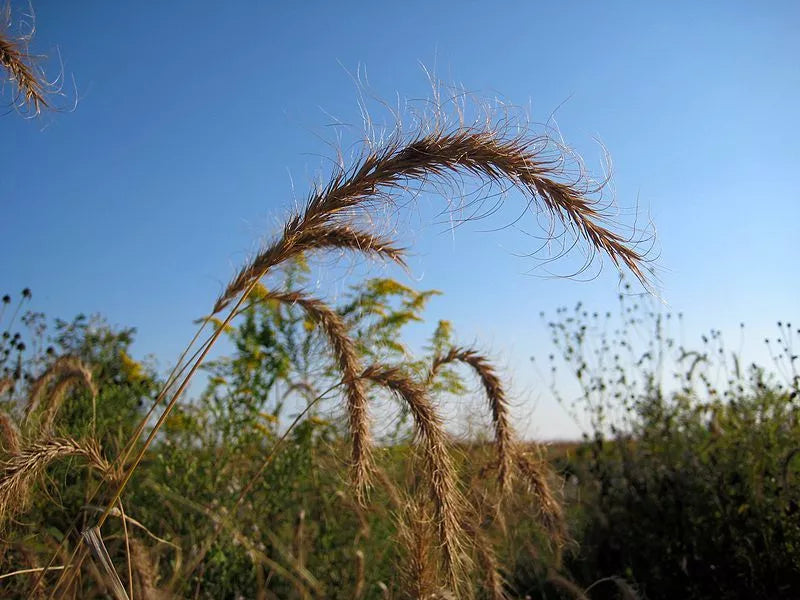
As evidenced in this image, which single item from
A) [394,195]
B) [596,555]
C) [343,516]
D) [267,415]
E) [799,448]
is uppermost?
[394,195]

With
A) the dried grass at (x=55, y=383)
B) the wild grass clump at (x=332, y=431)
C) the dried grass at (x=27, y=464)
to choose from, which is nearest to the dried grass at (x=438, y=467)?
the wild grass clump at (x=332, y=431)

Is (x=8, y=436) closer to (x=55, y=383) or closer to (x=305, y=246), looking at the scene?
(x=55, y=383)

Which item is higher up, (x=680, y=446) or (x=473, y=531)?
(x=680, y=446)

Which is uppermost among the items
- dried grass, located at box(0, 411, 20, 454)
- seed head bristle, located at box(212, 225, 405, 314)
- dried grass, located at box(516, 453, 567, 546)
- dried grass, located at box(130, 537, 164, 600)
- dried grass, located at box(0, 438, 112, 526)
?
seed head bristle, located at box(212, 225, 405, 314)

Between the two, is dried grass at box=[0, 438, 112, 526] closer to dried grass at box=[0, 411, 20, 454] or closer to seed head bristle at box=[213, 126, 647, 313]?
dried grass at box=[0, 411, 20, 454]

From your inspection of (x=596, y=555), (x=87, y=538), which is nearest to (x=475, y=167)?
(x=87, y=538)

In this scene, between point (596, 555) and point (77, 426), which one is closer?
point (77, 426)

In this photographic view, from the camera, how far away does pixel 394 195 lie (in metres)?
2.12

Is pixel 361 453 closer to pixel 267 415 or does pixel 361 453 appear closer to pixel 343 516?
pixel 343 516

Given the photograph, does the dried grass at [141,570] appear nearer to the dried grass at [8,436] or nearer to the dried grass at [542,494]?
the dried grass at [8,436]

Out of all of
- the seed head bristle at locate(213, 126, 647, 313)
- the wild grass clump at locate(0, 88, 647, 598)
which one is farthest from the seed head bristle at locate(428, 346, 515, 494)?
the seed head bristle at locate(213, 126, 647, 313)

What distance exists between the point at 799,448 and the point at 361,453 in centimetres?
299

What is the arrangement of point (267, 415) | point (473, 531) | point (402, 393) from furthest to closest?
point (267, 415)
point (473, 531)
point (402, 393)

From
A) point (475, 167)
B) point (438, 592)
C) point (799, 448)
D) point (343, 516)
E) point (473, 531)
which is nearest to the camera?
point (475, 167)
